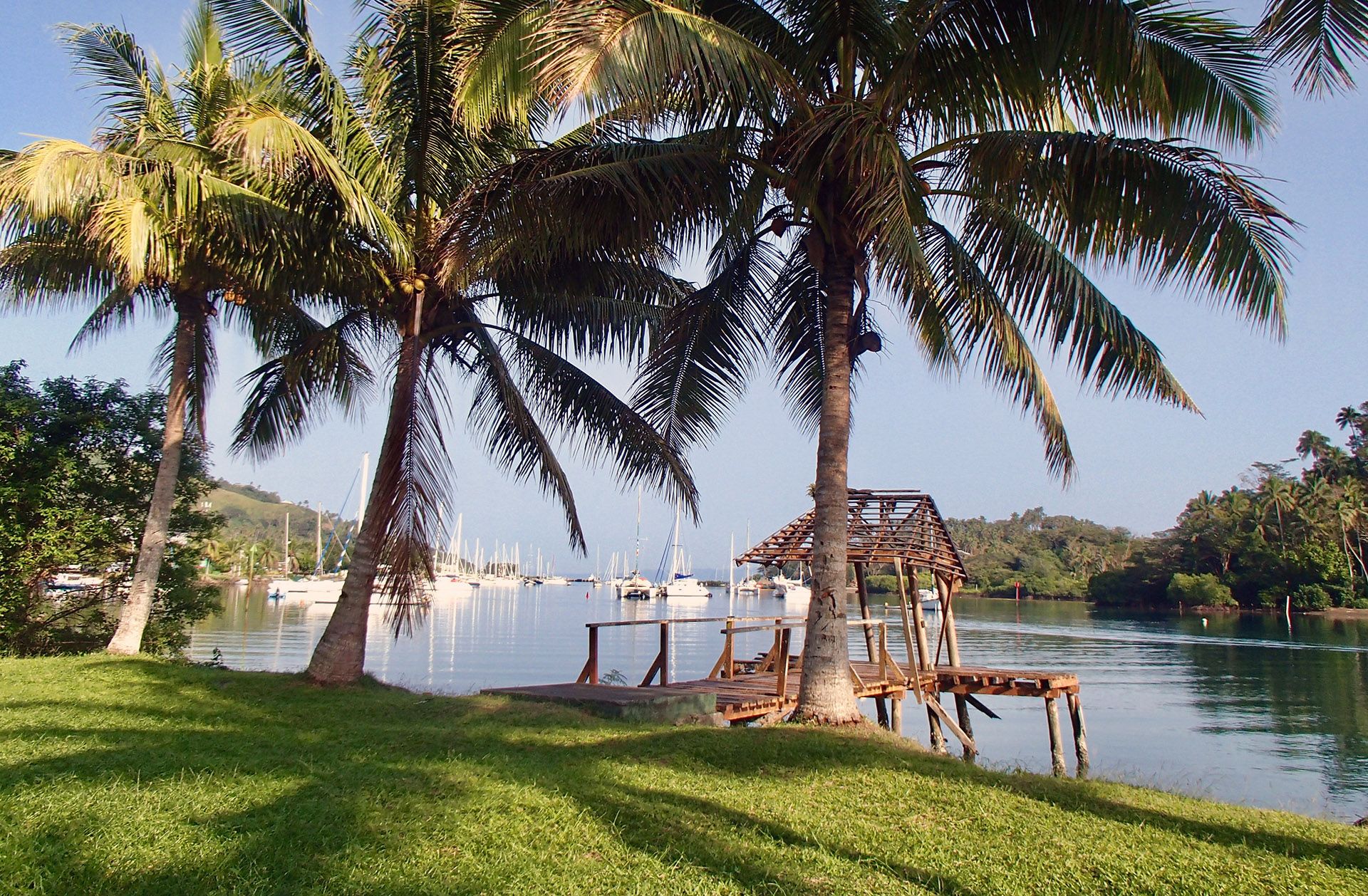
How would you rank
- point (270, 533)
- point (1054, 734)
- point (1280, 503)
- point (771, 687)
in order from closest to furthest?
point (771, 687), point (1054, 734), point (1280, 503), point (270, 533)

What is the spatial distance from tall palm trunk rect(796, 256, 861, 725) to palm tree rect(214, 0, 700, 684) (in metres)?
2.32

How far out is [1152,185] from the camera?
28.9ft

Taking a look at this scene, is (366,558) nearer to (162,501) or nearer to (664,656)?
(162,501)

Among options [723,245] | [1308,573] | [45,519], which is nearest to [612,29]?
[723,245]

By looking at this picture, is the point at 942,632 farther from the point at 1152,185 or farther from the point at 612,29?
the point at 612,29

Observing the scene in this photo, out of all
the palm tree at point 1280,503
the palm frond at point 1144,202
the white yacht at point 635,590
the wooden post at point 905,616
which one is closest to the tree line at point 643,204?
the palm frond at point 1144,202

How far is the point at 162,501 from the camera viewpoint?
13297mm

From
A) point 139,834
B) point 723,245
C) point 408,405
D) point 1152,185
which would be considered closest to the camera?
point 139,834

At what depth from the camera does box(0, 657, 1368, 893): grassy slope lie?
4.62m

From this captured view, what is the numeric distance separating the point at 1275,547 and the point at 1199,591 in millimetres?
6903

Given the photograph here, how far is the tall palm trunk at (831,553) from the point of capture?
952cm

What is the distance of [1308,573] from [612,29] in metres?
72.3

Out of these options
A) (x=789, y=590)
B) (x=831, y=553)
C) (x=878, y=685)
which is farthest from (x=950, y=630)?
(x=789, y=590)

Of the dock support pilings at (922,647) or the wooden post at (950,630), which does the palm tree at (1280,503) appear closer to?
the wooden post at (950,630)
